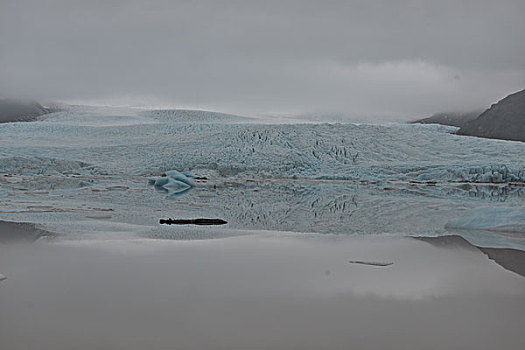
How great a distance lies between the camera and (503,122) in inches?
901

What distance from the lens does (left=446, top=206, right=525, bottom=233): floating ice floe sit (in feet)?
13.1

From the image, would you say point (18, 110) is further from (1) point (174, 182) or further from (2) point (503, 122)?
(2) point (503, 122)

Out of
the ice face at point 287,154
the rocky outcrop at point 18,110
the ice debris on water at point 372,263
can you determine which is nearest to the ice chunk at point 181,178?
A: the ice face at point 287,154

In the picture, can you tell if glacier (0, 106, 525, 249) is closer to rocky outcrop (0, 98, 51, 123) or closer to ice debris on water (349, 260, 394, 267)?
ice debris on water (349, 260, 394, 267)

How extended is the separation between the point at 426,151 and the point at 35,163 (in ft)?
31.6

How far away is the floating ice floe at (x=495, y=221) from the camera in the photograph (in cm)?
399

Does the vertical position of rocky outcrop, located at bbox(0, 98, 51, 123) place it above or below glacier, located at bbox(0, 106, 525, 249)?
above

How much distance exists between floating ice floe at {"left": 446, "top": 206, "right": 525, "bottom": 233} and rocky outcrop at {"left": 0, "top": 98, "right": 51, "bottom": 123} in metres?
22.4

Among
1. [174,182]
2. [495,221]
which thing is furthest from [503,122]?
[495,221]

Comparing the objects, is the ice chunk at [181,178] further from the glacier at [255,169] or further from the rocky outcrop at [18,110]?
the rocky outcrop at [18,110]

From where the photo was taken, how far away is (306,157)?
13.3 m

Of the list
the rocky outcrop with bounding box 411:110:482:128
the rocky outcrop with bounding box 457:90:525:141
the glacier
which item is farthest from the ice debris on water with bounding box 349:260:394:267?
the rocky outcrop with bounding box 411:110:482:128

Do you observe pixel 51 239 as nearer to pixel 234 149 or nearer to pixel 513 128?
pixel 234 149

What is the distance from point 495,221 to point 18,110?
24074 millimetres
